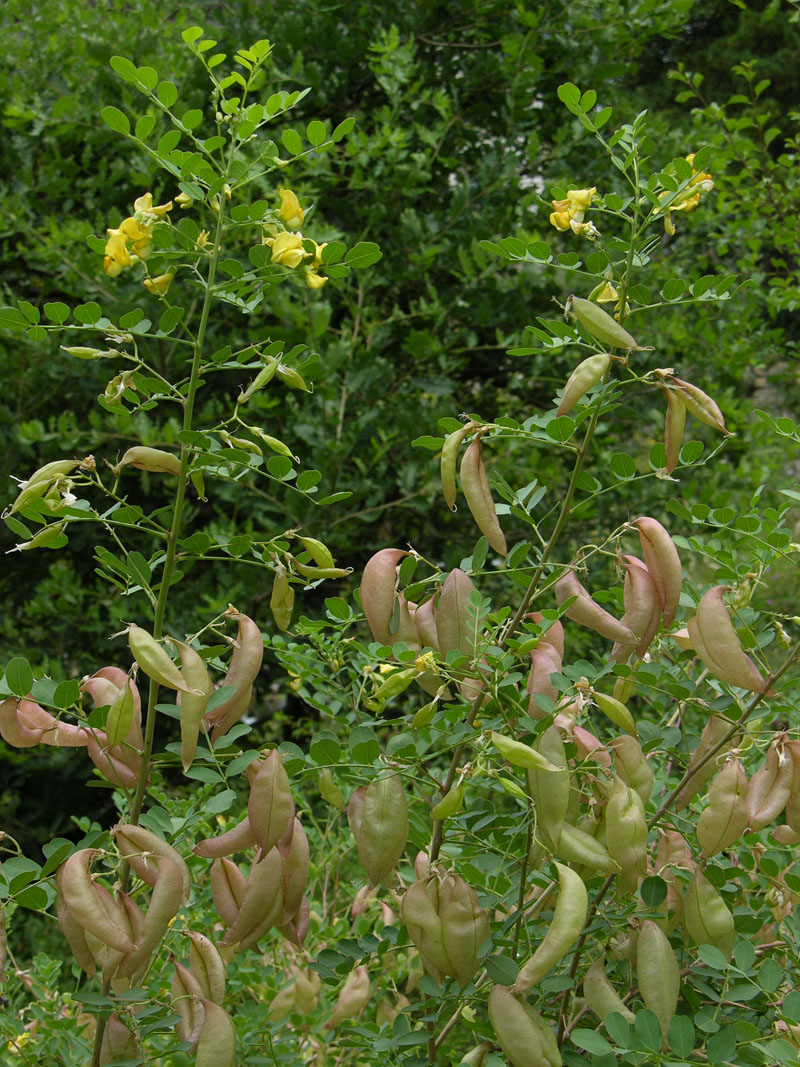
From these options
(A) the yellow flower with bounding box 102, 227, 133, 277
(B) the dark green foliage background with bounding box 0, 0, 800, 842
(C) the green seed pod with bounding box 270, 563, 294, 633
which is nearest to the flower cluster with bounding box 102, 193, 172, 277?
(A) the yellow flower with bounding box 102, 227, 133, 277

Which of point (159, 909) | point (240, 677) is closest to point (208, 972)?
point (159, 909)

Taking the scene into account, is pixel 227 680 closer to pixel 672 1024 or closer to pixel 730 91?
pixel 672 1024

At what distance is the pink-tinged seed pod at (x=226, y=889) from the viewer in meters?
0.92

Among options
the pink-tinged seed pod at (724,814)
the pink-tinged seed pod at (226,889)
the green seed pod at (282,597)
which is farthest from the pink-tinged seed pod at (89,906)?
the pink-tinged seed pod at (724,814)

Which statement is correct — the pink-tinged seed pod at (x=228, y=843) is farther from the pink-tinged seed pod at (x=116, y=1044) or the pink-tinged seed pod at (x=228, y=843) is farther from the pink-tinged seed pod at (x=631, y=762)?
the pink-tinged seed pod at (x=631, y=762)

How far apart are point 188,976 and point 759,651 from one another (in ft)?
1.98

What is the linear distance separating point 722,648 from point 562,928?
27 cm

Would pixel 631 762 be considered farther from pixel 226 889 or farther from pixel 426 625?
pixel 226 889

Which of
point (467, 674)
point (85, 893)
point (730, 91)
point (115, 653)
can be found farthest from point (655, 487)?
point (730, 91)

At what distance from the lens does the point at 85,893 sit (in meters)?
0.78

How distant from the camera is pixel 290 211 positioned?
3.12 feet

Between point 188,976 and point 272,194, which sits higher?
point 272,194

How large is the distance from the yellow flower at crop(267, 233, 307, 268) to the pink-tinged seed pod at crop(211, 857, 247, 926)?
1.79 ft

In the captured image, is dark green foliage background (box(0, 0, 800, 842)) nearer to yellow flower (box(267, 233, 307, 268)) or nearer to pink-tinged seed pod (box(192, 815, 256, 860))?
yellow flower (box(267, 233, 307, 268))
